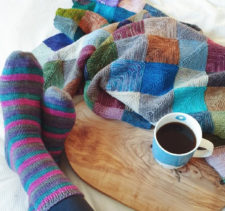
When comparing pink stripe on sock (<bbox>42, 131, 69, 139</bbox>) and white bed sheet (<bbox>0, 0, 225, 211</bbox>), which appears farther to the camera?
white bed sheet (<bbox>0, 0, 225, 211</bbox>)

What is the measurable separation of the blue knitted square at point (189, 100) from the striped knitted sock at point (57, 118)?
0.20 meters

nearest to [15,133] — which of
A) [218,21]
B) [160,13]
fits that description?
[160,13]

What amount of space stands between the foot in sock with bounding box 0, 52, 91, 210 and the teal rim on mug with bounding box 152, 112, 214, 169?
0.14 metres

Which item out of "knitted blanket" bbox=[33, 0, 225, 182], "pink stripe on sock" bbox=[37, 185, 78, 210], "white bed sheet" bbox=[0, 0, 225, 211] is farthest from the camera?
"white bed sheet" bbox=[0, 0, 225, 211]

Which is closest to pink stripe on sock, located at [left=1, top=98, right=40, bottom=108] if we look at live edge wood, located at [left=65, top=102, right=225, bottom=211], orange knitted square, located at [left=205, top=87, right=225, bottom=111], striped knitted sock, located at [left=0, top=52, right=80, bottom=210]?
striped knitted sock, located at [left=0, top=52, right=80, bottom=210]

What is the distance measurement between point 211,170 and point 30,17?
59cm

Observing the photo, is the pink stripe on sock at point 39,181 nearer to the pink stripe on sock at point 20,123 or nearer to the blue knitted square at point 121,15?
the pink stripe on sock at point 20,123

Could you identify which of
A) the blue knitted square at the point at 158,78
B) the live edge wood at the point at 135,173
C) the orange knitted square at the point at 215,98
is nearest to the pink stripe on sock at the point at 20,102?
the live edge wood at the point at 135,173

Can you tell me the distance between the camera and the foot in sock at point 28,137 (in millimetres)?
407

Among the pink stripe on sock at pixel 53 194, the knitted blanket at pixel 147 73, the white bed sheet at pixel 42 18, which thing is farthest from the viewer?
the white bed sheet at pixel 42 18

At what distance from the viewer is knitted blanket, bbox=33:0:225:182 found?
49 cm

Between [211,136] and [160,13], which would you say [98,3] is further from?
[211,136]

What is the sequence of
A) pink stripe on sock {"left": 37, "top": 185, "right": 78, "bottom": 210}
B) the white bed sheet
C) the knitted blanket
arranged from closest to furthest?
pink stripe on sock {"left": 37, "top": 185, "right": 78, "bottom": 210}
the knitted blanket
the white bed sheet

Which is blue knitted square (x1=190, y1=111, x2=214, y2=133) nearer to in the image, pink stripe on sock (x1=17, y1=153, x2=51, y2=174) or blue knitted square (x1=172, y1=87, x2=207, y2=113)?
blue knitted square (x1=172, y1=87, x2=207, y2=113)
